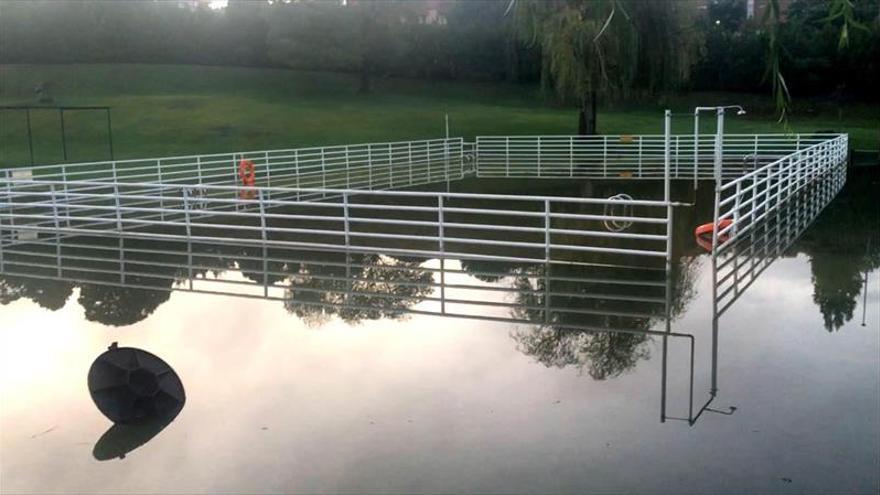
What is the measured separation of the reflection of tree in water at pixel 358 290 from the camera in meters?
9.54

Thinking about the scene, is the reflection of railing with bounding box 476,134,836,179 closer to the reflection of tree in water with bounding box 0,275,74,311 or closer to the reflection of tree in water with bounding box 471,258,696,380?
the reflection of tree in water with bounding box 471,258,696,380

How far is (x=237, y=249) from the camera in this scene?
1366cm

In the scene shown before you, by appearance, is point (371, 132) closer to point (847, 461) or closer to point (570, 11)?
point (570, 11)

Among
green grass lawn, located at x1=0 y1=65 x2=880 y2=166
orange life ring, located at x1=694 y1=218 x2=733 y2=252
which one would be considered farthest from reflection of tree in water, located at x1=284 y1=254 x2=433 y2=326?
green grass lawn, located at x1=0 y1=65 x2=880 y2=166

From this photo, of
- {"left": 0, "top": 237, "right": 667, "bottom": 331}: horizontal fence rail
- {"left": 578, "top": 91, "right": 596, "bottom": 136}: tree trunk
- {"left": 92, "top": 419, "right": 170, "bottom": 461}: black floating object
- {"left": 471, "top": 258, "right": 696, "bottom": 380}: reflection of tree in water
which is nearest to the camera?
{"left": 92, "top": 419, "right": 170, "bottom": 461}: black floating object

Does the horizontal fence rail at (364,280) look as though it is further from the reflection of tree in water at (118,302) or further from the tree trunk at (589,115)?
the tree trunk at (589,115)

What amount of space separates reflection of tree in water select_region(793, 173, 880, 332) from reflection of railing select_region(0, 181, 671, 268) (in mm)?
1903

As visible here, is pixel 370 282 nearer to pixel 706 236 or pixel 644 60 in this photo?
pixel 706 236

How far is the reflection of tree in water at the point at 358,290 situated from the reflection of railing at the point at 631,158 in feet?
49.2

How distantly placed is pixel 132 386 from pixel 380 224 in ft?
32.3

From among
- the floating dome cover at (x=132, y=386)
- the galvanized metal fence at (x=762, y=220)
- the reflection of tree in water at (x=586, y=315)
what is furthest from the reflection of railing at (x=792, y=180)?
the floating dome cover at (x=132, y=386)

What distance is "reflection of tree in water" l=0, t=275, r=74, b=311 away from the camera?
403 inches

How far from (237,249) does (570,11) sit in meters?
16.2

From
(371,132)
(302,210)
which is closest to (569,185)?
(302,210)
